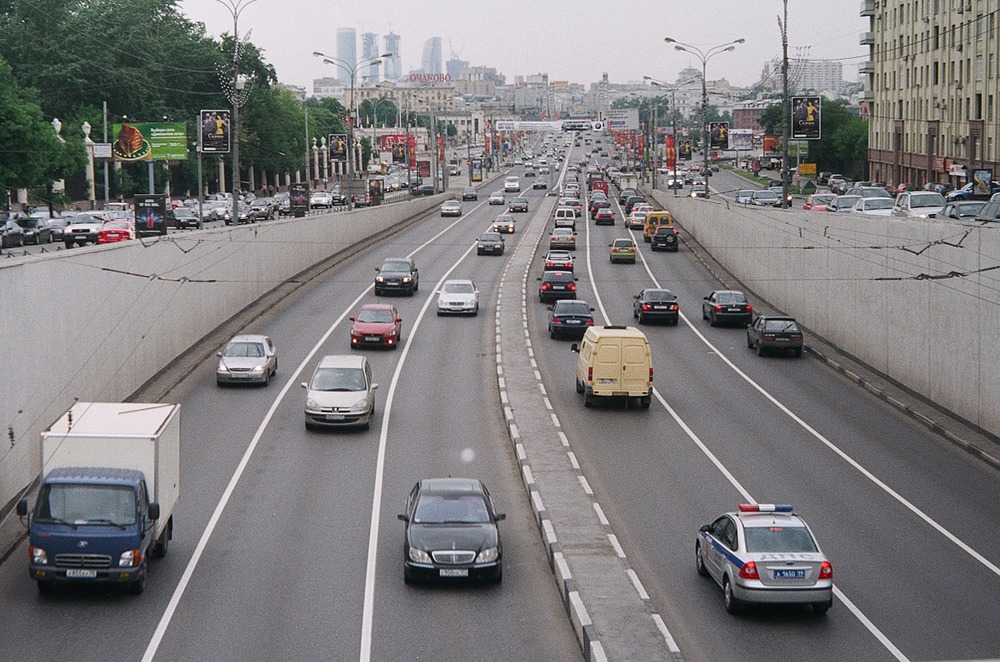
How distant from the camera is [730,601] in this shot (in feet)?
61.8

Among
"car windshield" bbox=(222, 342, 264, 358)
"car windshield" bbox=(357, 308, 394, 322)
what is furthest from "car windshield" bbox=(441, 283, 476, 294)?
"car windshield" bbox=(222, 342, 264, 358)

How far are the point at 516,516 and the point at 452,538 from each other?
4513 mm

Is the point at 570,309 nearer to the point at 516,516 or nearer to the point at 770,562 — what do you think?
the point at 516,516

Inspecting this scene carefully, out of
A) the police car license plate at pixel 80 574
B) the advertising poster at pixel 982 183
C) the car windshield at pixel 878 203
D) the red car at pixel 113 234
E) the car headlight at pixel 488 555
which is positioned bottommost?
the car headlight at pixel 488 555

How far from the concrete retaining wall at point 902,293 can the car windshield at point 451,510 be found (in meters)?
15.3

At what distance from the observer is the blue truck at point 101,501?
741 inches

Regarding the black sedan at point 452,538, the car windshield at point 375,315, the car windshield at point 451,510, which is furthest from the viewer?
the car windshield at point 375,315

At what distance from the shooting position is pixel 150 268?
36625mm

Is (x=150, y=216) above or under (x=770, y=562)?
above

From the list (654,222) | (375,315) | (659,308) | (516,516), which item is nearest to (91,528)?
(516,516)

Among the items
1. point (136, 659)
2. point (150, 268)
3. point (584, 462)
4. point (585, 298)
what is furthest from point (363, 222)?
point (136, 659)

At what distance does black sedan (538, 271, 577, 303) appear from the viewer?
175 feet

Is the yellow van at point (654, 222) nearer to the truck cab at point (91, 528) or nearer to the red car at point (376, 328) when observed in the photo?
the red car at point (376, 328)

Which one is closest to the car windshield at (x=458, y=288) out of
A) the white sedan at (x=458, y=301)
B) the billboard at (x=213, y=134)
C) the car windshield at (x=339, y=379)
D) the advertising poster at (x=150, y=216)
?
the white sedan at (x=458, y=301)
